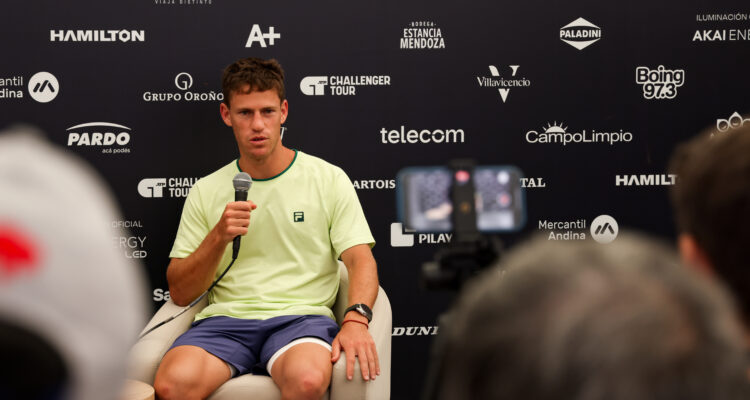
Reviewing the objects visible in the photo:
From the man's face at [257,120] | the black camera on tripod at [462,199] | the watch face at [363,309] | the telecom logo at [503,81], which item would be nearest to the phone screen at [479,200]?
the black camera on tripod at [462,199]

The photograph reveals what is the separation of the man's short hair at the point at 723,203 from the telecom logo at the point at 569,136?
2.56 metres

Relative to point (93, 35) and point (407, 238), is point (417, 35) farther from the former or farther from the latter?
point (93, 35)

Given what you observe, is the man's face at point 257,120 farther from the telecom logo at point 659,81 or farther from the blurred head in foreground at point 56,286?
the blurred head in foreground at point 56,286

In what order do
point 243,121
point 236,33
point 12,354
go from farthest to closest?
point 236,33 → point 243,121 → point 12,354

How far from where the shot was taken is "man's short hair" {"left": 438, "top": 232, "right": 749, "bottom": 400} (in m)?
0.50

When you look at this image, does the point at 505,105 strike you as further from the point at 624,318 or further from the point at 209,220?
the point at 624,318

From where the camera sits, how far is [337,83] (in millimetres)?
3453

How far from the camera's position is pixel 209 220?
286 cm

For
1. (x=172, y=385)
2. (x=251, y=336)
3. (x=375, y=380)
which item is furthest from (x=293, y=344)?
(x=172, y=385)

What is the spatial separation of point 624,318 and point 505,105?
123 inches

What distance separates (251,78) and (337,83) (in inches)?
28.7

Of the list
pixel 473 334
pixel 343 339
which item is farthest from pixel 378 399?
pixel 473 334

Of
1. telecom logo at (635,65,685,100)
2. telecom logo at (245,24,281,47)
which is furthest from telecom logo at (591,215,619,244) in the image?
telecom logo at (245,24,281,47)

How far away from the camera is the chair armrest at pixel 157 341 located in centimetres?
247
